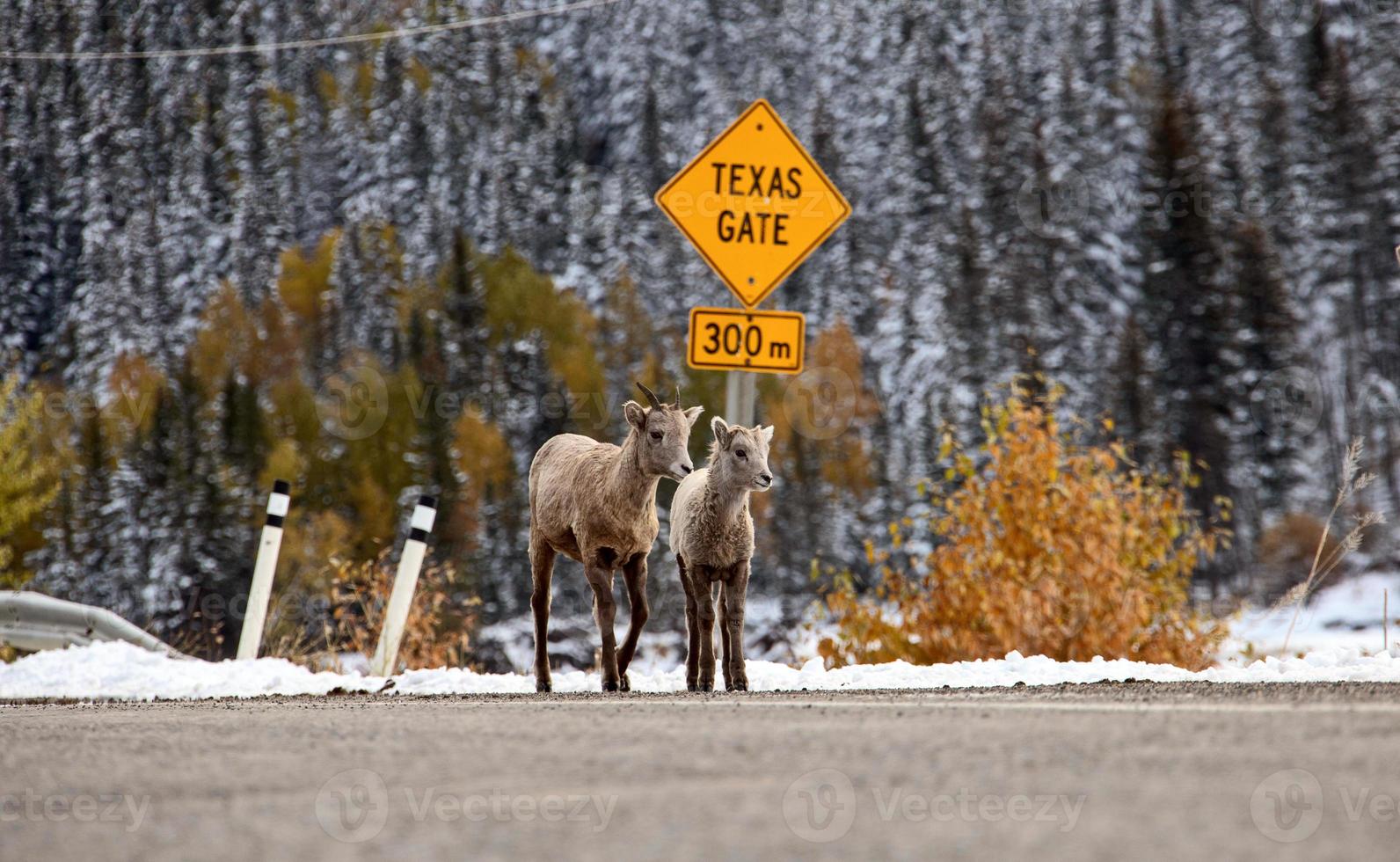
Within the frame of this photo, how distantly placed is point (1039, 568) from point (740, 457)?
4300mm

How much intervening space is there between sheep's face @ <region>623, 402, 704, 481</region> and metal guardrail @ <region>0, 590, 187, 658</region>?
471 centimetres

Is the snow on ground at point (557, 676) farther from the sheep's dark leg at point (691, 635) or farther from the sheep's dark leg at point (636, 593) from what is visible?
the sheep's dark leg at point (636, 593)

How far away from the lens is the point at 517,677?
8.30 metres

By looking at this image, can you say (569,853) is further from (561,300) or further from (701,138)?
(701,138)

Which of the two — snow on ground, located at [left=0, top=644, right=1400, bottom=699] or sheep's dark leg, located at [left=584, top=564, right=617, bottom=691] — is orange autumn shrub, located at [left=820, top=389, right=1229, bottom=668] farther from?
sheep's dark leg, located at [left=584, top=564, right=617, bottom=691]

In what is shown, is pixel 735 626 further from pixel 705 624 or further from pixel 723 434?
pixel 723 434

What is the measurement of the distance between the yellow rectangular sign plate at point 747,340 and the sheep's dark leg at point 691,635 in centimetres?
190

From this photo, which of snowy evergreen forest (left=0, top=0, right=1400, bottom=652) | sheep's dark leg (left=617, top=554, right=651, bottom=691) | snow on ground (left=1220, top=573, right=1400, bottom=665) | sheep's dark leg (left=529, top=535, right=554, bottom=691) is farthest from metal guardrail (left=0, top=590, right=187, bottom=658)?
snow on ground (left=1220, top=573, right=1400, bottom=665)

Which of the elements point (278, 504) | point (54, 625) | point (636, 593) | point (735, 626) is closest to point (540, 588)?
point (636, 593)

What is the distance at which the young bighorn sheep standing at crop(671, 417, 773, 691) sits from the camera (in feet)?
23.5

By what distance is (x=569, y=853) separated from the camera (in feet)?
8.41

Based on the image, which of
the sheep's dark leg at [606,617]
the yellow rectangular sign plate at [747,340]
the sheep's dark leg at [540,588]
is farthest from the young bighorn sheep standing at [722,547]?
the yellow rectangular sign plate at [747,340]

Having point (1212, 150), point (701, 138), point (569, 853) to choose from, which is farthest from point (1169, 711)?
point (701, 138)

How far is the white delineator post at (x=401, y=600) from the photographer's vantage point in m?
9.11
